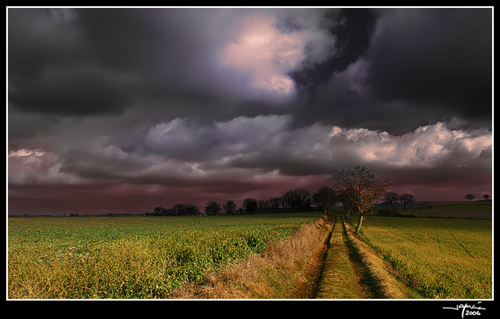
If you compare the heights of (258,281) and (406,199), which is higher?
(258,281)

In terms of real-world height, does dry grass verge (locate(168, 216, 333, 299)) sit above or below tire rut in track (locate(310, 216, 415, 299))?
above

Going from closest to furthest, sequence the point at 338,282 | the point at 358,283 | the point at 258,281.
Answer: the point at 258,281 → the point at 338,282 → the point at 358,283

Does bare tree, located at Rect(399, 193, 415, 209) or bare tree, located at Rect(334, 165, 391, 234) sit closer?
bare tree, located at Rect(334, 165, 391, 234)

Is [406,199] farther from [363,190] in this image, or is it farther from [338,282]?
[338,282]

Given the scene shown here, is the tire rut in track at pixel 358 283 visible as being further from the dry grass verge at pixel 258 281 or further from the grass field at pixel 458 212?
the grass field at pixel 458 212

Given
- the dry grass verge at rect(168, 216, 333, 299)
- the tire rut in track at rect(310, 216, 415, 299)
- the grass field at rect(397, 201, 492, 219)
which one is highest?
the dry grass verge at rect(168, 216, 333, 299)

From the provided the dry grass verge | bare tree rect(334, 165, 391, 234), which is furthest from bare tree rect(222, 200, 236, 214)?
the dry grass verge

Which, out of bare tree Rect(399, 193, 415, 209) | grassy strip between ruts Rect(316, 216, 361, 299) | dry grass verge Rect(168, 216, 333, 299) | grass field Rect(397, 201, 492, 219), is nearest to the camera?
dry grass verge Rect(168, 216, 333, 299)

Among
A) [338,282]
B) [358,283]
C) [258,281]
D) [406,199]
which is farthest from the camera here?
[406,199]

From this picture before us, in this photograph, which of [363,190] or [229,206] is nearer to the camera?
[363,190]

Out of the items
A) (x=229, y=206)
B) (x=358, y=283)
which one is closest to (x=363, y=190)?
(x=358, y=283)

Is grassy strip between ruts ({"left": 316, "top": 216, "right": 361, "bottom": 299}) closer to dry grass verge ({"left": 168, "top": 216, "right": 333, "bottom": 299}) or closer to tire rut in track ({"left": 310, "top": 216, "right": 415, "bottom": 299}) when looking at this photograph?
tire rut in track ({"left": 310, "top": 216, "right": 415, "bottom": 299})

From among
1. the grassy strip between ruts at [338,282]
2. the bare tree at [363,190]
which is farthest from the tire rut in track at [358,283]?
the bare tree at [363,190]
